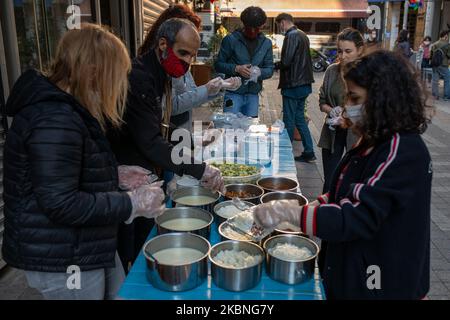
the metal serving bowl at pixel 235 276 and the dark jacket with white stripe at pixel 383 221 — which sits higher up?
the dark jacket with white stripe at pixel 383 221

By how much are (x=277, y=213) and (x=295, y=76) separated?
4.63 m

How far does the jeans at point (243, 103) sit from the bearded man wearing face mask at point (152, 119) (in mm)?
2980

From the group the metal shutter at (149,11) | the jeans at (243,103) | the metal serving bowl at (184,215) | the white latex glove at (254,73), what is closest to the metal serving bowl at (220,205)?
the metal serving bowl at (184,215)

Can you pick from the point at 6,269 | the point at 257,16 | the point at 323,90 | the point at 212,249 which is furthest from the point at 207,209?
the point at 257,16

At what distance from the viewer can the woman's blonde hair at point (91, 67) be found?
158 centimetres

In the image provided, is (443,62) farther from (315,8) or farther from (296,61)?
(315,8)

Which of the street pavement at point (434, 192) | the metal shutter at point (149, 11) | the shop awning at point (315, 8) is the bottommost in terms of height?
the street pavement at point (434, 192)

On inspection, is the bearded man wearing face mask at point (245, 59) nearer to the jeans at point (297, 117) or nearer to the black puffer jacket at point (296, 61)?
the black puffer jacket at point (296, 61)

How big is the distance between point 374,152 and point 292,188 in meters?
1.18

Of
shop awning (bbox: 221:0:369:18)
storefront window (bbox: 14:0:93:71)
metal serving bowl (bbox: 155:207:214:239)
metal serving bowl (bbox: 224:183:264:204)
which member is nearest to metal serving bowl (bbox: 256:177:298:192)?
metal serving bowl (bbox: 224:183:264:204)

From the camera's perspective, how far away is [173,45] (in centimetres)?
244

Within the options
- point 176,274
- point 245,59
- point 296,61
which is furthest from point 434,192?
point 176,274

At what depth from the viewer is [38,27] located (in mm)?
4004

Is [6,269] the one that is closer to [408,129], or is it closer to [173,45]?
[173,45]
